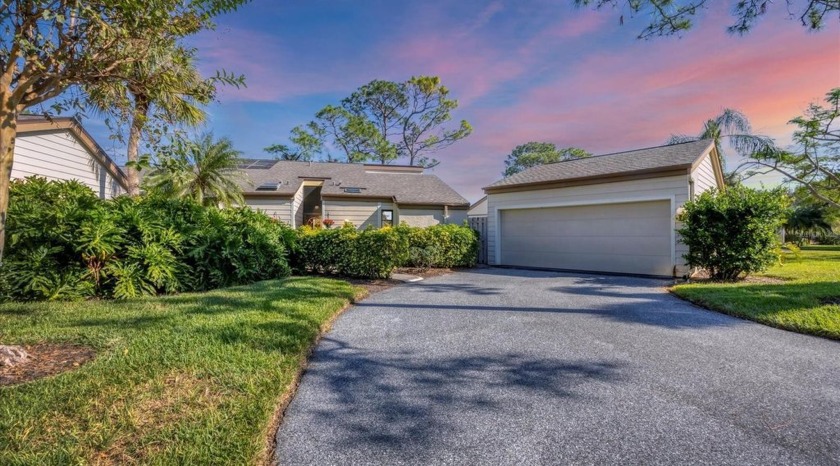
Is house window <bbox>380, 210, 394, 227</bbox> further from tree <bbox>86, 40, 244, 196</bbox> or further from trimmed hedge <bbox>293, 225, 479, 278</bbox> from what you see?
tree <bbox>86, 40, 244, 196</bbox>

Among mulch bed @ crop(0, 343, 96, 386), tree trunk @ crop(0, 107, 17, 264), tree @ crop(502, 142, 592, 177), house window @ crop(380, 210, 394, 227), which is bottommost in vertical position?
mulch bed @ crop(0, 343, 96, 386)

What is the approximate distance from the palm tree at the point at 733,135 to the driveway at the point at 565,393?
30.4ft

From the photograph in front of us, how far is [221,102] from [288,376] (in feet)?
11.4

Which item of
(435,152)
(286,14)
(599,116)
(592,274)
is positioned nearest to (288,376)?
(286,14)

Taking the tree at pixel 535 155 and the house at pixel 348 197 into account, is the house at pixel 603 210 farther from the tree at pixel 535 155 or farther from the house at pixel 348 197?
the tree at pixel 535 155

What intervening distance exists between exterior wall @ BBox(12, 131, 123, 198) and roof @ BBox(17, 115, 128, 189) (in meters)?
0.10

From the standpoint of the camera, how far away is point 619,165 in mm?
10359

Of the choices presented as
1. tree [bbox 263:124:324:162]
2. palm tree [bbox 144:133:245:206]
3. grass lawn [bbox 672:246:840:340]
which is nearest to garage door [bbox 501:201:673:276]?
grass lawn [bbox 672:246:840:340]

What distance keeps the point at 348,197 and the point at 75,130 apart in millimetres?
9379

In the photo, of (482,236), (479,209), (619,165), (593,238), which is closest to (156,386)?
(593,238)

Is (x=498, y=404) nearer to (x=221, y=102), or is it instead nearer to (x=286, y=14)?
(x=221, y=102)

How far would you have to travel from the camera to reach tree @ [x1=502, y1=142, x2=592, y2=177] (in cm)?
3625

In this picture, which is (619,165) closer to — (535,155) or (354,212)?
(354,212)

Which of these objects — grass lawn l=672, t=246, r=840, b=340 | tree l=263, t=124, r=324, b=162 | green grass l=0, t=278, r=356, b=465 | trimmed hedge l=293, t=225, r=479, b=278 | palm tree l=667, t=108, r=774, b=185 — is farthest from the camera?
tree l=263, t=124, r=324, b=162
